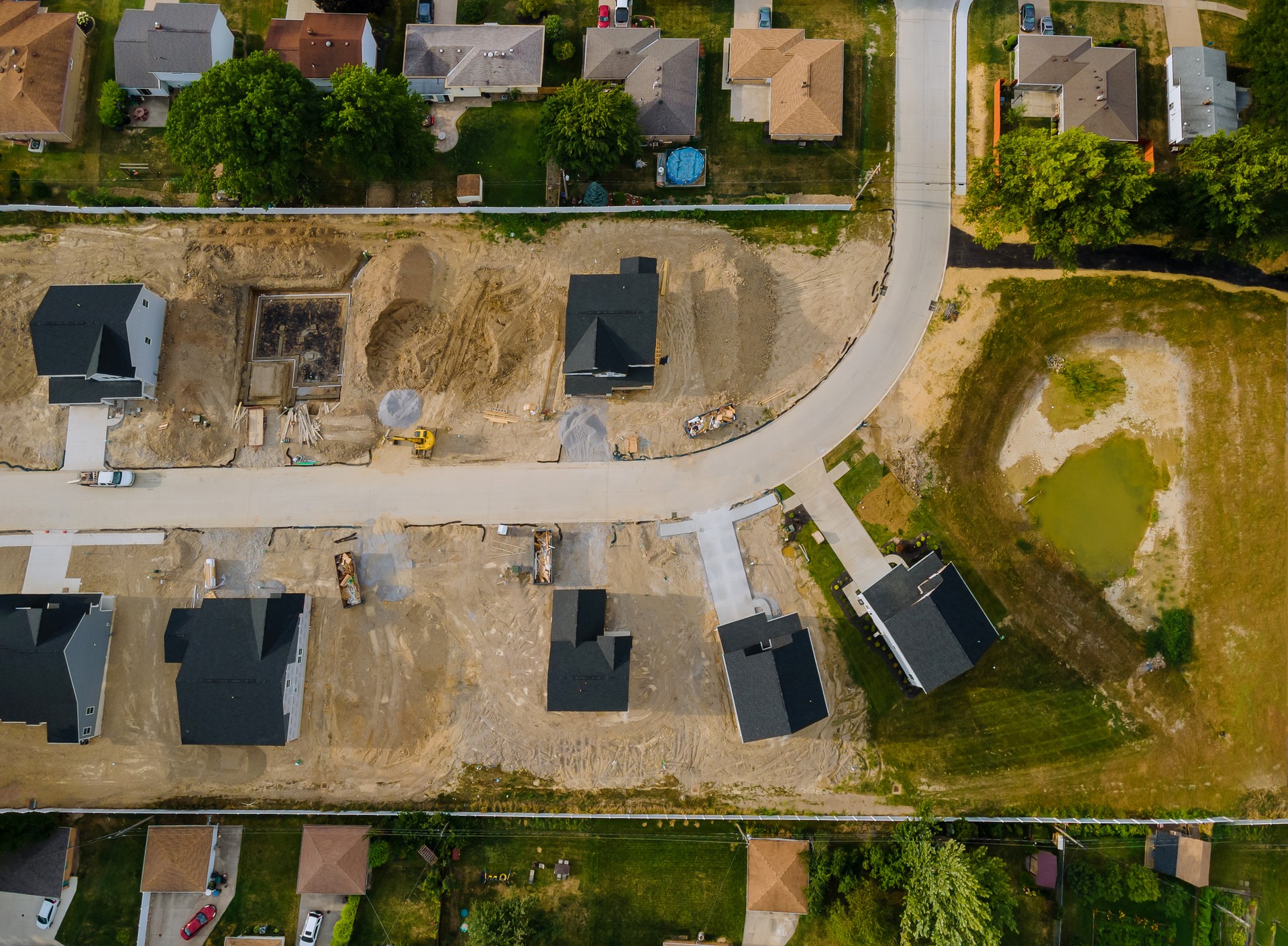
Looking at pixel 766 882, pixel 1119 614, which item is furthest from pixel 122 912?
pixel 1119 614

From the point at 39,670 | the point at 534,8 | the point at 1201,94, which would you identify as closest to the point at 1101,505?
the point at 1201,94

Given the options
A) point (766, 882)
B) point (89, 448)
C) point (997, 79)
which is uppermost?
point (997, 79)

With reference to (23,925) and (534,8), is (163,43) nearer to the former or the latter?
(534,8)

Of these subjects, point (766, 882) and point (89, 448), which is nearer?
point (766, 882)

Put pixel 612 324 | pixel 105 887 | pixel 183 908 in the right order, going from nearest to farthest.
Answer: pixel 612 324, pixel 183 908, pixel 105 887

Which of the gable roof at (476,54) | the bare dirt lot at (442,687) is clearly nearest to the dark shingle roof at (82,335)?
the bare dirt lot at (442,687)

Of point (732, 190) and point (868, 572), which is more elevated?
point (732, 190)

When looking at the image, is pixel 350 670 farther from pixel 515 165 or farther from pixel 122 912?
pixel 515 165
